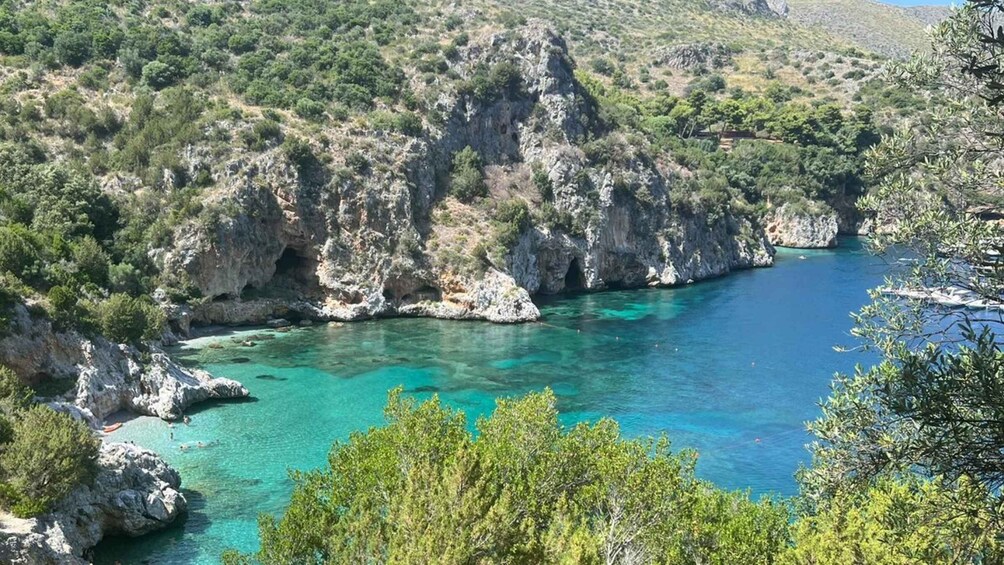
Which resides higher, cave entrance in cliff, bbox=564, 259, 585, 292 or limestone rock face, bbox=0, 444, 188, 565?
cave entrance in cliff, bbox=564, 259, 585, 292

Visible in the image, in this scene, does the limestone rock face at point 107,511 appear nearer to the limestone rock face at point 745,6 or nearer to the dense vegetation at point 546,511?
the dense vegetation at point 546,511

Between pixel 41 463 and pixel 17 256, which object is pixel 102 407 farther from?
pixel 41 463

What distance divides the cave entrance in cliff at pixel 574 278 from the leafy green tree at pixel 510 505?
50.8 m

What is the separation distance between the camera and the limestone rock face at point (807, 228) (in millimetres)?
94500

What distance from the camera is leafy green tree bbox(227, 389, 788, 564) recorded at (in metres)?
12.3

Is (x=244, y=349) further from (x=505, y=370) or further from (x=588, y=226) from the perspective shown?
(x=588, y=226)

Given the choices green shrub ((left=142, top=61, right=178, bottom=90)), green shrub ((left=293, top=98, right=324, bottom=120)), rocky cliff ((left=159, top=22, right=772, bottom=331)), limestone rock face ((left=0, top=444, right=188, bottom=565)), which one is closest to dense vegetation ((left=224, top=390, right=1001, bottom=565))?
limestone rock face ((left=0, top=444, right=188, bottom=565))

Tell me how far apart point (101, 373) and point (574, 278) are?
4692 centimetres

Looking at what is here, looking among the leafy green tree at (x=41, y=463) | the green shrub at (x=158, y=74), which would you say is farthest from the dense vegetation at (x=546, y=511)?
the green shrub at (x=158, y=74)

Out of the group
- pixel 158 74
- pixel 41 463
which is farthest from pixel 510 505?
pixel 158 74

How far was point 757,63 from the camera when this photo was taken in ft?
391

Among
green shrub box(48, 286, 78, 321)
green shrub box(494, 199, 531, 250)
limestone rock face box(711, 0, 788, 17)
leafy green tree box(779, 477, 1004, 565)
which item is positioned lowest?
leafy green tree box(779, 477, 1004, 565)

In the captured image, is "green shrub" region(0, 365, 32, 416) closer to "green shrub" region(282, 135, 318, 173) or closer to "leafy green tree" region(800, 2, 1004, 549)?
"leafy green tree" region(800, 2, 1004, 549)

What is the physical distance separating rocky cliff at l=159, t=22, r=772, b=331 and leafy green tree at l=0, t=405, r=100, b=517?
1063 inches
